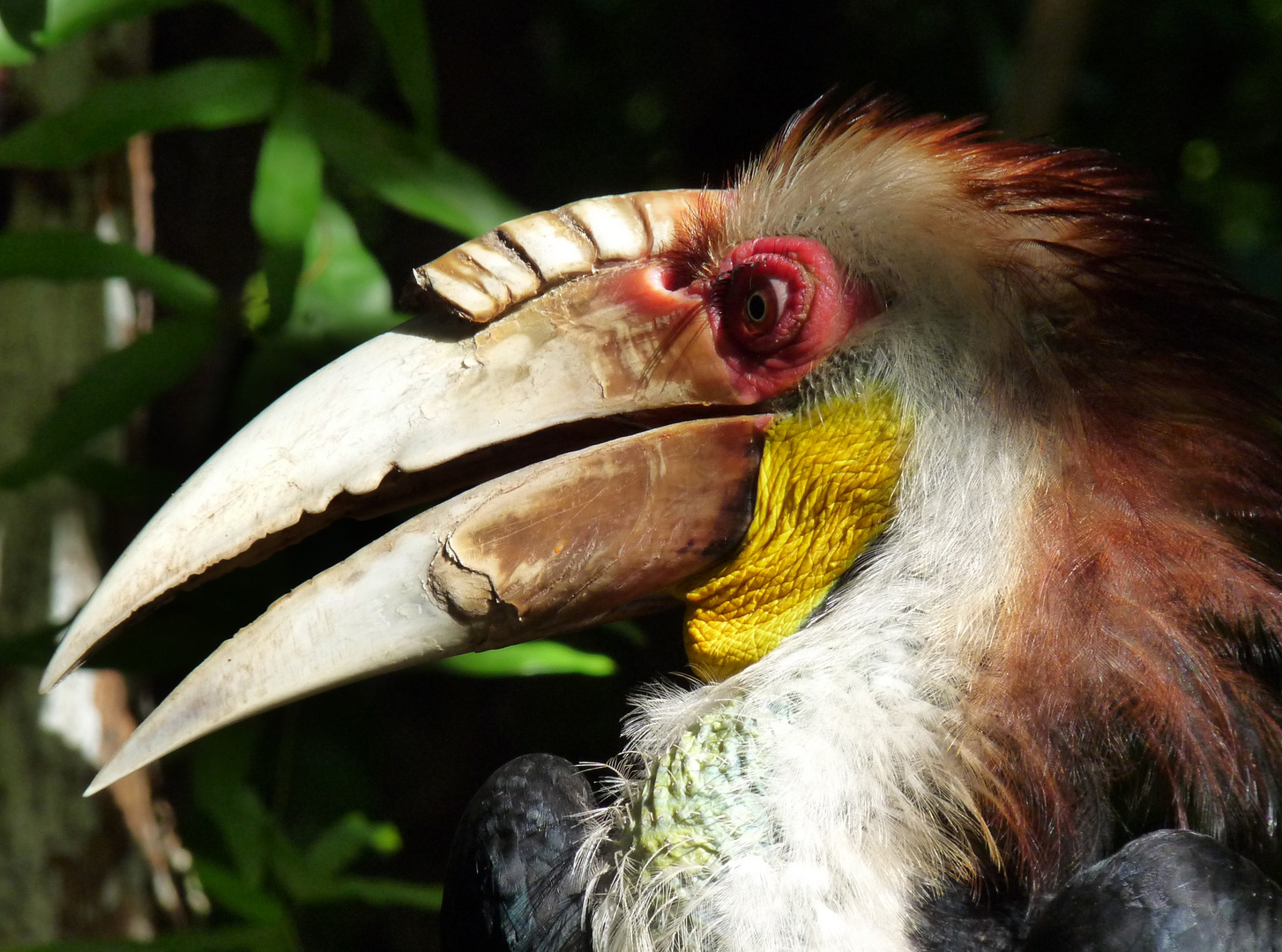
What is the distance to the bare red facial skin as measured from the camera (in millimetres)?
1245

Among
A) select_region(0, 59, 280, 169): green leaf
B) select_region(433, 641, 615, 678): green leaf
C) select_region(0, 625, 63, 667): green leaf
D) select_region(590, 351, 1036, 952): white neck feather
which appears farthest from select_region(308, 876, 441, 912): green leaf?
select_region(0, 59, 280, 169): green leaf

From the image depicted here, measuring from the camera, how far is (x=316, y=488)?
1.16 metres

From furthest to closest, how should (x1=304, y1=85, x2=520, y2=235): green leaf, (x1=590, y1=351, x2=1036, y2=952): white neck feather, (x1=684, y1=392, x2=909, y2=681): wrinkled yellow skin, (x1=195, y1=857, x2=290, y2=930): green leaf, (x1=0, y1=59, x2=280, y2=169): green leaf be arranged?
(x1=195, y1=857, x2=290, y2=930): green leaf
(x1=304, y1=85, x2=520, y2=235): green leaf
(x1=0, y1=59, x2=280, y2=169): green leaf
(x1=684, y1=392, x2=909, y2=681): wrinkled yellow skin
(x1=590, y1=351, x2=1036, y2=952): white neck feather

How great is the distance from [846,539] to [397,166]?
39.1 inches

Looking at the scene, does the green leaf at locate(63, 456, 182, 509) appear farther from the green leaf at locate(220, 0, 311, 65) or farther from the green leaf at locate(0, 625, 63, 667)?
the green leaf at locate(220, 0, 311, 65)

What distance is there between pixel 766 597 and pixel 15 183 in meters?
1.55

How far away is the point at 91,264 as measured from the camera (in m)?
1.76

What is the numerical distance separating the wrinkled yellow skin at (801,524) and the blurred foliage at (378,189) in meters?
0.46

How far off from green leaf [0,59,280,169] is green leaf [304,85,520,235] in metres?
0.10

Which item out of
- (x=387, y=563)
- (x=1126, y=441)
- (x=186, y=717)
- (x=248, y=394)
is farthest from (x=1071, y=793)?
(x=248, y=394)

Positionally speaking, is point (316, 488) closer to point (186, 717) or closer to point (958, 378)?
point (186, 717)

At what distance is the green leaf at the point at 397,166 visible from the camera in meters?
1.78

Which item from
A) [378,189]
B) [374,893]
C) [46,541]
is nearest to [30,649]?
[46,541]

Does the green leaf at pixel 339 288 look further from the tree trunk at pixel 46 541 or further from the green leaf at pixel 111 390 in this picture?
the tree trunk at pixel 46 541
